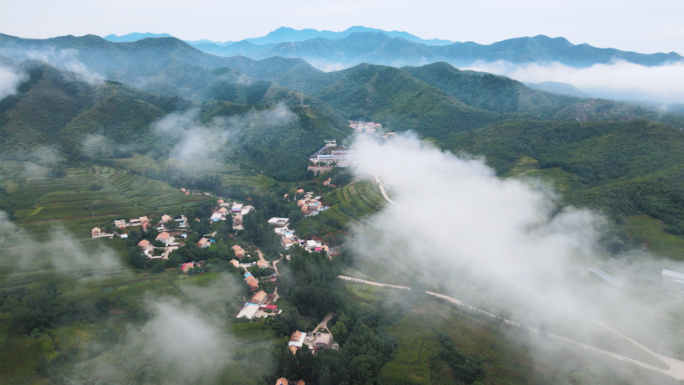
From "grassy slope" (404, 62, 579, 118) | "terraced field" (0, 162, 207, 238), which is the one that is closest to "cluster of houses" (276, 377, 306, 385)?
"terraced field" (0, 162, 207, 238)

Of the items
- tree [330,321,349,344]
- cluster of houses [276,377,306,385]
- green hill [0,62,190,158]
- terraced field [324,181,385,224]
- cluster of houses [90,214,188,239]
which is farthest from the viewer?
green hill [0,62,190,158]

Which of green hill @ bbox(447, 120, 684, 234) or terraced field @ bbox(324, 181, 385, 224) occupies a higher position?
green hill @ bbox(447, 120, 684, 234)

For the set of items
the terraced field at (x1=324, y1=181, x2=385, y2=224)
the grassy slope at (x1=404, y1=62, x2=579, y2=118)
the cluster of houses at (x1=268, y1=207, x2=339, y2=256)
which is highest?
the grassy slope at (x1=404, y1=62, x2=579, y2=118)

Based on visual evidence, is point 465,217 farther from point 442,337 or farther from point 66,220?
point 66,220

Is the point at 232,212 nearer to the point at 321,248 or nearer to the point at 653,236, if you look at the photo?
the point at 321,248

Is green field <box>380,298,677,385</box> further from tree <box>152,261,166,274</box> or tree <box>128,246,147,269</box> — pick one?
tree <box>128,246,147,269</box>

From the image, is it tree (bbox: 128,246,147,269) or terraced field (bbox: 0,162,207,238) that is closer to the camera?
tree (bbox: 128,246,147,269)

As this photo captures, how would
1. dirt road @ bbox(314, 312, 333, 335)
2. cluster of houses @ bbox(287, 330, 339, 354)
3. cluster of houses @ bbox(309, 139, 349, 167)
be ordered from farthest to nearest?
cluster of houses @ bbox(309, 139, 349, 167), dirt road @ bbox(314, 312, 333, 335), cluster of houses @ bbox(287, 330, 339, 354)

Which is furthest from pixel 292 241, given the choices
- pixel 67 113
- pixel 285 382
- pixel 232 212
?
pixel 67 113
